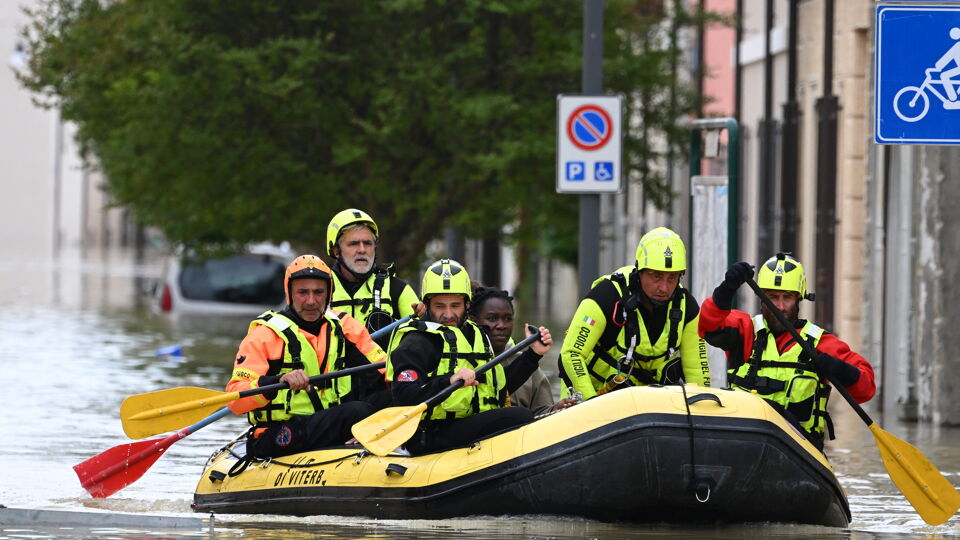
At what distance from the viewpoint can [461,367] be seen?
35.1 feet

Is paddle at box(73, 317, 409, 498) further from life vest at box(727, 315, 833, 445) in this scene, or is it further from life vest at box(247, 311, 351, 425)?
life vest at box(727, 315, 833, 445)

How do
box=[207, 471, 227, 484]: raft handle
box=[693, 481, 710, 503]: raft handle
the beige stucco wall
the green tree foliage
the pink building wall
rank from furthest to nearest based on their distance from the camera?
the pink building wall → the green tree foliage → the beige stucco wall → box=[207, 471, 227, 484]: raft handle → box=[693, 481, 710, 503]: raft handle

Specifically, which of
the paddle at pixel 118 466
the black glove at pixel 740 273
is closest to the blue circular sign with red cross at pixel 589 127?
the paddle at pixel 118 466

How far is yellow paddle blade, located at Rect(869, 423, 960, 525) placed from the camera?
11.0m

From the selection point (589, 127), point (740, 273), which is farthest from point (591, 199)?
point (740, 273)

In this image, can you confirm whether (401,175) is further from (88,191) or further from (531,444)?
(88,191)

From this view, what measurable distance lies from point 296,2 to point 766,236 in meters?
6.05

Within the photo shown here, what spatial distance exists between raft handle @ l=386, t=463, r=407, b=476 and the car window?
22.5 metres

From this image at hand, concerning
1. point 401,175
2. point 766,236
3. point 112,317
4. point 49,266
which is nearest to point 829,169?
point 766,236

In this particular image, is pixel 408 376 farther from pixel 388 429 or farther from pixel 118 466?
pixel 118 466

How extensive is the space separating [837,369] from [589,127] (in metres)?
5.65

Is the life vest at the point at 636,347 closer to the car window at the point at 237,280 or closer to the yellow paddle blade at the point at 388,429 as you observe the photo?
the yellow paddle blade at the point at 388,429

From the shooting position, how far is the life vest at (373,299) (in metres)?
A: 12.7

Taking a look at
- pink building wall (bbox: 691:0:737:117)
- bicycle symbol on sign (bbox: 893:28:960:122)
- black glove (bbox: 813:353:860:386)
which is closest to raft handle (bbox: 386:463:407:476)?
black glove (bbox: 813:353:860:386)
